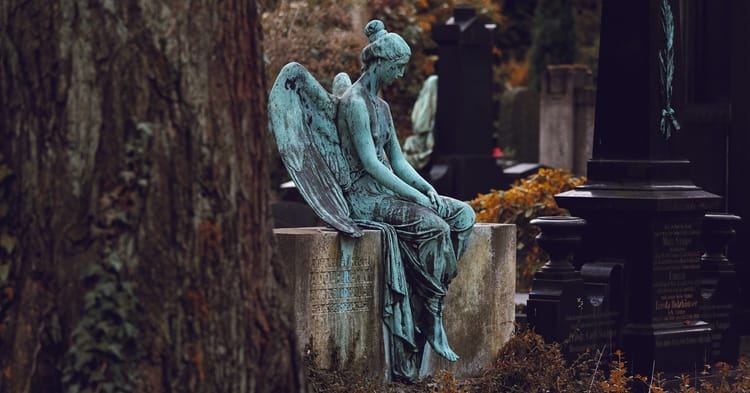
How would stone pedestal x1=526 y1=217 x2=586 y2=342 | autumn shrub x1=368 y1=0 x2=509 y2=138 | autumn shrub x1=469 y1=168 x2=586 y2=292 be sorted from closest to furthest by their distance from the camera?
stone pedestal x1=526 y1=217 x2=586 y2=342, autumn shrub x1=469 y1=168 x2=586 y2=292, autumn shrub x1=368 y1=0 x2=509 y2=138

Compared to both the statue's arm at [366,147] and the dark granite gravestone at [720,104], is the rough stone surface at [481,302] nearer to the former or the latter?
the statue's arm at [366,147]

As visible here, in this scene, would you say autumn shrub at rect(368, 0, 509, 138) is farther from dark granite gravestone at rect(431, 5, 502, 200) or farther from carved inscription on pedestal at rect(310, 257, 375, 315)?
carved inscription on pedestal at rect(310, 257, 375, 315)

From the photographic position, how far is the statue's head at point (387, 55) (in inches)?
337

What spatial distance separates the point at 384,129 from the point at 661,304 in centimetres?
239

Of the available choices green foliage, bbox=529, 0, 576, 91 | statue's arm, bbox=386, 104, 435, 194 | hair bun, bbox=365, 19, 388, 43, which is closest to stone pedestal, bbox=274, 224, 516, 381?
statue's arm, bbox=386, 104, 435, 194

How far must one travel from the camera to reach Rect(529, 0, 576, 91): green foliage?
107 ft

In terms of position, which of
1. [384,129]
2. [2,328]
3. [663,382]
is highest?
[384,129]

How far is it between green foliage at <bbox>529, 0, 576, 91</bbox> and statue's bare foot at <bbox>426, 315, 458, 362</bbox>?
79.2ft

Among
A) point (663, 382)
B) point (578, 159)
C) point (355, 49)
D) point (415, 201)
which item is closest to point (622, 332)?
point (663, 382)

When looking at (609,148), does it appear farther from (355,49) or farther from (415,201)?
(355,49)

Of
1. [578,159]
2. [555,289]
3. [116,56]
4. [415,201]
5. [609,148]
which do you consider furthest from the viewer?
[578,159]

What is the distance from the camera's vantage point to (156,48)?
4750 millimetres

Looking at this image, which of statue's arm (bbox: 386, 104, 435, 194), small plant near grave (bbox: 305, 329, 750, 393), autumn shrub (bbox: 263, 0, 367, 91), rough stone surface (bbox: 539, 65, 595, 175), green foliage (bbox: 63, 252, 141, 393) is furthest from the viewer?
rough stone surface (bbox: 539, 65, 595, 175)

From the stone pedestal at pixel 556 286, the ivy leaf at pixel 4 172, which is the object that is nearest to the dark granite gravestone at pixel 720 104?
the stone pedestal at pixel 556 286
